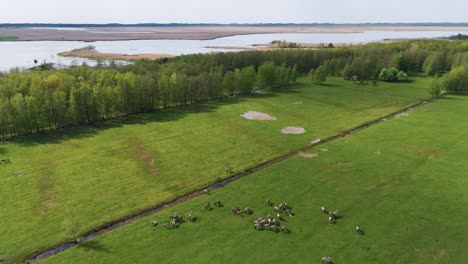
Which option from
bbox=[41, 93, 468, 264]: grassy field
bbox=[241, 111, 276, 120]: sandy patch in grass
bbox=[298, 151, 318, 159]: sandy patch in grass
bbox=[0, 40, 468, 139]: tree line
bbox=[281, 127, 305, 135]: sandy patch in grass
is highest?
bbox=[0, 40, 468, 139]: tree line

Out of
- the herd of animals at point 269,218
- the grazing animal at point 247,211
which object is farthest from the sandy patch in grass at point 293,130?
the grazing animal at point 247,211

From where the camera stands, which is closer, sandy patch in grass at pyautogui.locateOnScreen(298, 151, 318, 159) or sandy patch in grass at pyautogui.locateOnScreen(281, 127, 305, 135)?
sandy patch in grass at pyautogui.locateOnScreen(298, 151, 318, 159)

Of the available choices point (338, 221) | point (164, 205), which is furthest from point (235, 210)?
point (338, 221)

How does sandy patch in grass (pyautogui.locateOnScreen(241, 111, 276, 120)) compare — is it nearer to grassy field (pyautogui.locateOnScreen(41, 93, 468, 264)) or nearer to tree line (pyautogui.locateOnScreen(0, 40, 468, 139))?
tree line (pyautogui.locateOnScreen(0, 40, 468, 139))

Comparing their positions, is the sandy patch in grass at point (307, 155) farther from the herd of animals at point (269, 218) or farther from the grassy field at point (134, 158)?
the herd of animals at point (269, 218)

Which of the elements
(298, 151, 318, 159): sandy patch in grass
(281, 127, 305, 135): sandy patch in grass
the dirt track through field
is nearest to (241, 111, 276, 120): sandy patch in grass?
(281, 127, 305, 135): sandy patch in grass

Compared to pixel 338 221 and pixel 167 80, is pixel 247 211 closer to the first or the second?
pixel 338 221

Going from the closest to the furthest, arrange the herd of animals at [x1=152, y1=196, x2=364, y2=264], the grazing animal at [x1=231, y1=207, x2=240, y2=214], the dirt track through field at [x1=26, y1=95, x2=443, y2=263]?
the dirt track through field at [x1=26, y1=95, x2=443, y2=263] → the herd of animals at [x1=152, y1=196, x2=364, y2=264] → the grazing animal at [x1=231, y1=207, x2=240, y2=214]
